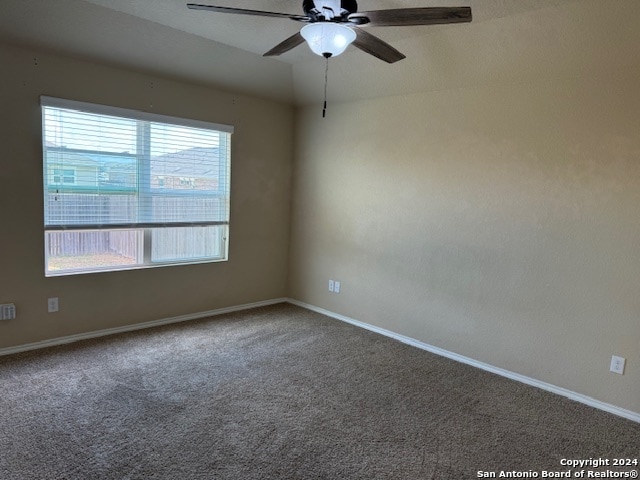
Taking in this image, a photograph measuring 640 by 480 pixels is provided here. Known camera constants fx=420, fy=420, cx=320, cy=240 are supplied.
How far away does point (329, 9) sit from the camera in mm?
2012

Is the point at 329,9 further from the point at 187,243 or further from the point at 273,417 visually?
the point at 187,243

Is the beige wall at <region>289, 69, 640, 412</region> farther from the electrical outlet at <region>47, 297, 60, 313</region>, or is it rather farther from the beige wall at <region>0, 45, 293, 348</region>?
the electrical outlet at <region>47, 297, 60, 313</region>

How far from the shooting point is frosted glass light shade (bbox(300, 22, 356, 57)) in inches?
81.2

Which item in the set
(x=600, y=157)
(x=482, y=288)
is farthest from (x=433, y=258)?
(x=600, y=157)

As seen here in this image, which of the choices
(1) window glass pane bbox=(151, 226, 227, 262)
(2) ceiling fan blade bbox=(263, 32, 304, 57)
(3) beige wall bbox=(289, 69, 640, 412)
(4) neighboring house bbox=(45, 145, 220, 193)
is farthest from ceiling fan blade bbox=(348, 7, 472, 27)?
(1) window glass pane bbox=(151, 226, 227, 262)

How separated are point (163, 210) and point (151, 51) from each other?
4.53 ft

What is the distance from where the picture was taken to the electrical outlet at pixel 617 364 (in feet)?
8.97

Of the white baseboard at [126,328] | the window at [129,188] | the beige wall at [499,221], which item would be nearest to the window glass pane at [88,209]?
the window at [129,188]

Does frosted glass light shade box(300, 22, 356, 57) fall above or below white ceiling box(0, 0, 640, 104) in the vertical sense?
below

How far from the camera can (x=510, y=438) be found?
2396 millimetres

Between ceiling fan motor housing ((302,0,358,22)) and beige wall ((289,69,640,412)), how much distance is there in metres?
1.65

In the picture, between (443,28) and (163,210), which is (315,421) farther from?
(443,28)

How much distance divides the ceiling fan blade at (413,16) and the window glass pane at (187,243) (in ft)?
9.08

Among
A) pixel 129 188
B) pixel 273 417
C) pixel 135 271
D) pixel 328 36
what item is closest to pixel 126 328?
pixel 135 271
